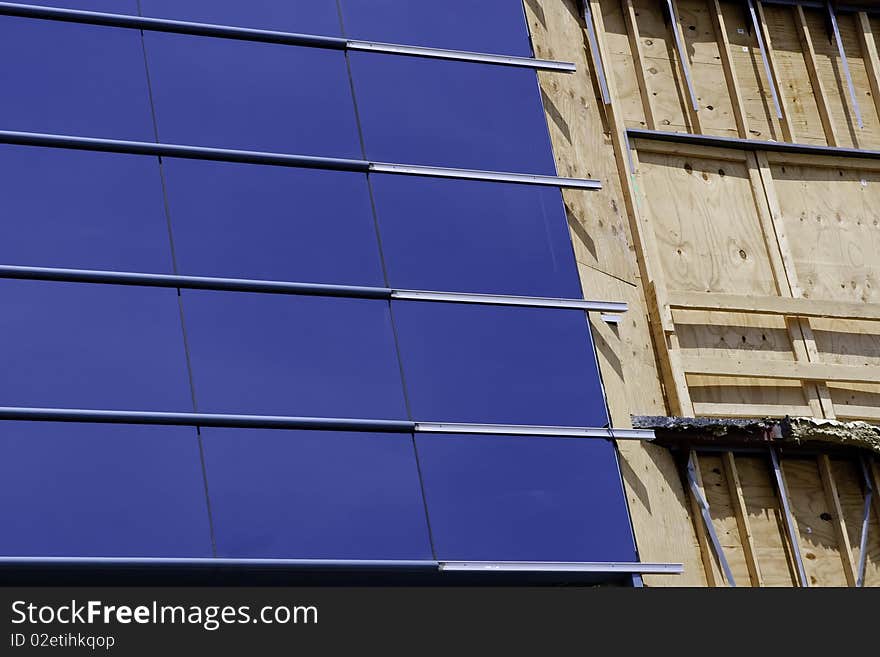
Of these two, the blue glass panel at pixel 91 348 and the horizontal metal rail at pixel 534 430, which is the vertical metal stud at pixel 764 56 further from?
the blue glass panel at pixel 91 348

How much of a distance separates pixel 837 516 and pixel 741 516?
0.95m

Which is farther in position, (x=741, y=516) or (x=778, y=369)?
(x=778, y=369)

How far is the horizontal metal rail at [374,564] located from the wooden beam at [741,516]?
2.46 ft

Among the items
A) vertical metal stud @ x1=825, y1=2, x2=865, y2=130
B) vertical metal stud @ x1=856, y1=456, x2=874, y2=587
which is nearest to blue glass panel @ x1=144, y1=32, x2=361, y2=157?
vertical metal stud @ x1=856, y1=456, x2=874, y2=587

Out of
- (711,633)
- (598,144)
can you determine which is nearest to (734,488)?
(711,633)

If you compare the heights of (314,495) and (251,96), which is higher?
(251,96)

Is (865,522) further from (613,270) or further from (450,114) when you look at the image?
(450,114)

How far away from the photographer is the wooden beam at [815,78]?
644 inches

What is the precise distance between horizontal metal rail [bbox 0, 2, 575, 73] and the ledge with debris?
367 cm

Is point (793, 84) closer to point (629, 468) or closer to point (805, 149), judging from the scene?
point (805, 149)

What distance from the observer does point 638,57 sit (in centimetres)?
1589

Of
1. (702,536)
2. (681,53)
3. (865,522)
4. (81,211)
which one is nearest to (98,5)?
(81,211)

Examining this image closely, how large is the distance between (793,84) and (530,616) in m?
7.43

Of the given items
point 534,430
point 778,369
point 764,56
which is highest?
point 764,56
